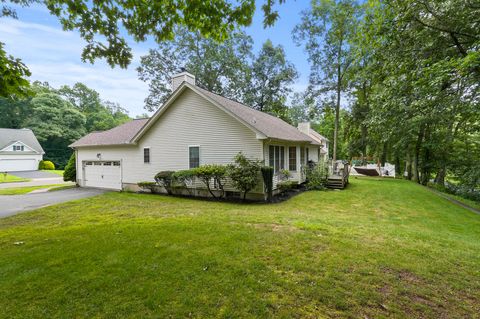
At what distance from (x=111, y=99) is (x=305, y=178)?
6031 cm

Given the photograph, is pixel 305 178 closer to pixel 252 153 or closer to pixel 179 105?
pixel 252 153

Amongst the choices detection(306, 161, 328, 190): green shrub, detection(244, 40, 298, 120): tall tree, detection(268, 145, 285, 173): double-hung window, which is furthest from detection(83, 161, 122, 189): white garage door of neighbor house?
detection(244, 40, 298, 120): tall tree

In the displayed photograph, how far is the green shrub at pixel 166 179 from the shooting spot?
12.2 m

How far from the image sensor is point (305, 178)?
15.6 m

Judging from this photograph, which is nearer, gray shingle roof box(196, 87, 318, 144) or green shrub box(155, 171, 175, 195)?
gray shingle roof box(196, 87, 318, 144)

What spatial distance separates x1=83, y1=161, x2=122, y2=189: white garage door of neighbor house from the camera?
1513 cm

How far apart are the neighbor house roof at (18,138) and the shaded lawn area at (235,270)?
35.3 m

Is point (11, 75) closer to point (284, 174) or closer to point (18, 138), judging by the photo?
point (284, 174)

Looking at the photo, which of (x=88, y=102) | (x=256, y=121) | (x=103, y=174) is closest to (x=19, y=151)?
(x=88, y=102)

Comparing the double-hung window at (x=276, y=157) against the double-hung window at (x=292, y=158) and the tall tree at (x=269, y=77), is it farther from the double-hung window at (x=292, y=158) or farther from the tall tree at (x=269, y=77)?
the tall tree at (x=269, y=77)

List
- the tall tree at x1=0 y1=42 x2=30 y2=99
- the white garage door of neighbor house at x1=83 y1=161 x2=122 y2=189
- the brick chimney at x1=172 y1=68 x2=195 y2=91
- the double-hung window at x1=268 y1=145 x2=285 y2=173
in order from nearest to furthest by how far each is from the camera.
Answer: the tall tree at x1=0 y1=42 x2=30 y2=99
the double-hung window at x1=268 y1=145 x2=285 y2=173
the brick chimney at x1=172 y1=68 x2=195 y2=91
the white garage door of neighbor house at x1=83 y1=161 x2=122 y2=189

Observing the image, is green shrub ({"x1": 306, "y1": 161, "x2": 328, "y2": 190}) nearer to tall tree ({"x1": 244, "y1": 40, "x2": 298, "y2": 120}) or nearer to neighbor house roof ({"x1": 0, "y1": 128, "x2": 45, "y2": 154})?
tall tree ({"x1": 244, "y1": 40, "x2": 298, "y2": 120})

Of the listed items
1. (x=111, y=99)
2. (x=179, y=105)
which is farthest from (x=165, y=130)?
(x=111, y=99)

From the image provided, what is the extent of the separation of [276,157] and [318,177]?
4.19 m
